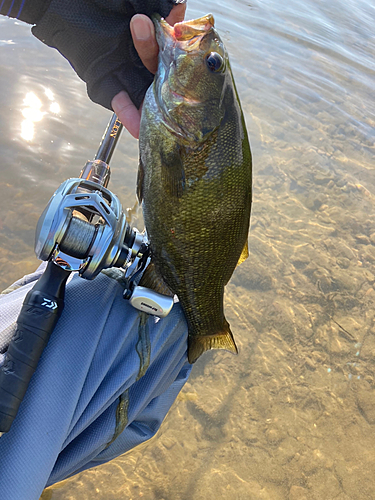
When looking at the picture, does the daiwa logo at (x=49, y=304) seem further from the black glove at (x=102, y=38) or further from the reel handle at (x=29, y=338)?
the black glove at (x=102, y=38)

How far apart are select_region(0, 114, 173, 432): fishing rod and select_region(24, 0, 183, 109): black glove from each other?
0.90 metres

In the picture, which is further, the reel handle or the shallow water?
the shallow water

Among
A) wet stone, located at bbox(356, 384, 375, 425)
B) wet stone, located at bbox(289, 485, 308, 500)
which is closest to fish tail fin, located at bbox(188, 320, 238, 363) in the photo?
wet stone, located at bbox(289, 485, 308, 500)

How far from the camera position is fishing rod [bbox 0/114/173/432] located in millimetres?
1108

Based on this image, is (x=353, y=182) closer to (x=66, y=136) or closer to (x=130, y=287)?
(x=66, y=136)

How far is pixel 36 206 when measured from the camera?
382cm

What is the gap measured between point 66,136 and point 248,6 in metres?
8.44

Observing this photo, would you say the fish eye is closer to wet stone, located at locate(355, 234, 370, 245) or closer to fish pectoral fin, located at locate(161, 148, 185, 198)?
fish pectoral fin, located at locate(161, 148, 185, 198)

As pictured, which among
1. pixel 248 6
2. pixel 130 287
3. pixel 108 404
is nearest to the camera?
pixel 108 404

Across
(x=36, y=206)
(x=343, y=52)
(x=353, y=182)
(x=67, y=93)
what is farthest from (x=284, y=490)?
(x=343, y=52)

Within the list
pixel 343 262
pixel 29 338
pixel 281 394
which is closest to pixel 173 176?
pixel 29 338

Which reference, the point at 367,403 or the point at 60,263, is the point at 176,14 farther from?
the point at 367,403

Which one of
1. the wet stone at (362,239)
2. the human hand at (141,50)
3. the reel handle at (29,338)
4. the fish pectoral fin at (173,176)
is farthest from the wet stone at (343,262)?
the reel handle at (29,338)

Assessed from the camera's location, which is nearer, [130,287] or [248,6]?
[130,287]
